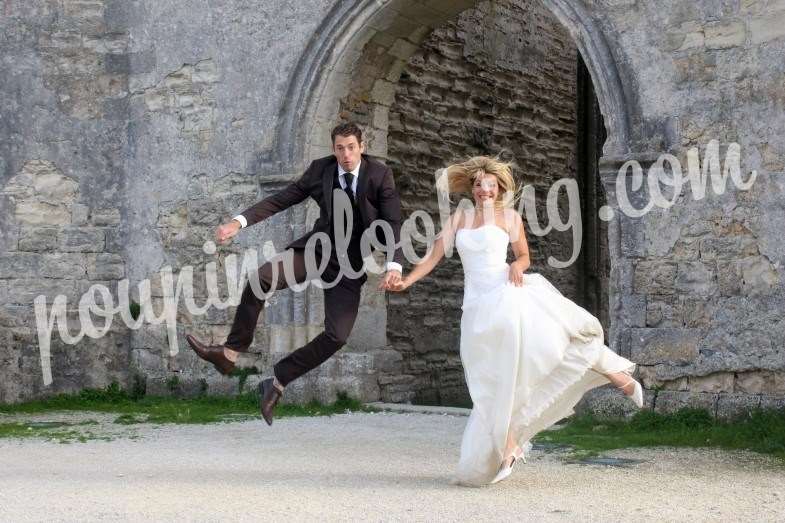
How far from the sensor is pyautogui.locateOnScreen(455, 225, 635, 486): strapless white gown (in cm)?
471

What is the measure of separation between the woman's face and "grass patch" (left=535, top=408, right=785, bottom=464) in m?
1.49

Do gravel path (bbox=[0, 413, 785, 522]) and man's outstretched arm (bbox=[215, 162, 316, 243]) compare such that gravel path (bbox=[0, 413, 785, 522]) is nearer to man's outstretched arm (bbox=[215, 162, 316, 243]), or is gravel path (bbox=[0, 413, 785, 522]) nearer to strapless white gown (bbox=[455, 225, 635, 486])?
strapless white gown (bbox=[455, 225, 635, 486])

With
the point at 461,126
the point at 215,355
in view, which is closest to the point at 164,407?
the point at 215,355

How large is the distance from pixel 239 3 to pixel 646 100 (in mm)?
3418

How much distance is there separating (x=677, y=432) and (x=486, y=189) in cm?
222

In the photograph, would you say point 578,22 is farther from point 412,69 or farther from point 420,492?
point 420,492

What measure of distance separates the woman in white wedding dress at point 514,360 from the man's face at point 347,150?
82cm

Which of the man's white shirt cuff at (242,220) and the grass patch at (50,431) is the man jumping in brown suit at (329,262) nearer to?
the man's white shirt cuff at (242,220)

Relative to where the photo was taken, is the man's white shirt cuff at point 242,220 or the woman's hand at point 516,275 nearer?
the woman's hand at point 516,275

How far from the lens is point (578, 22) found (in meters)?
7.05

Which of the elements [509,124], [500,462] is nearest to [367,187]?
[500,462]

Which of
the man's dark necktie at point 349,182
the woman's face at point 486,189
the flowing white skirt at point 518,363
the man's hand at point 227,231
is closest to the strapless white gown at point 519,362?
the flowing white skirt at point 518,363

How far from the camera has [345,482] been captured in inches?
193

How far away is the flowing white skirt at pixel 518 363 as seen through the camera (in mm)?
4707
